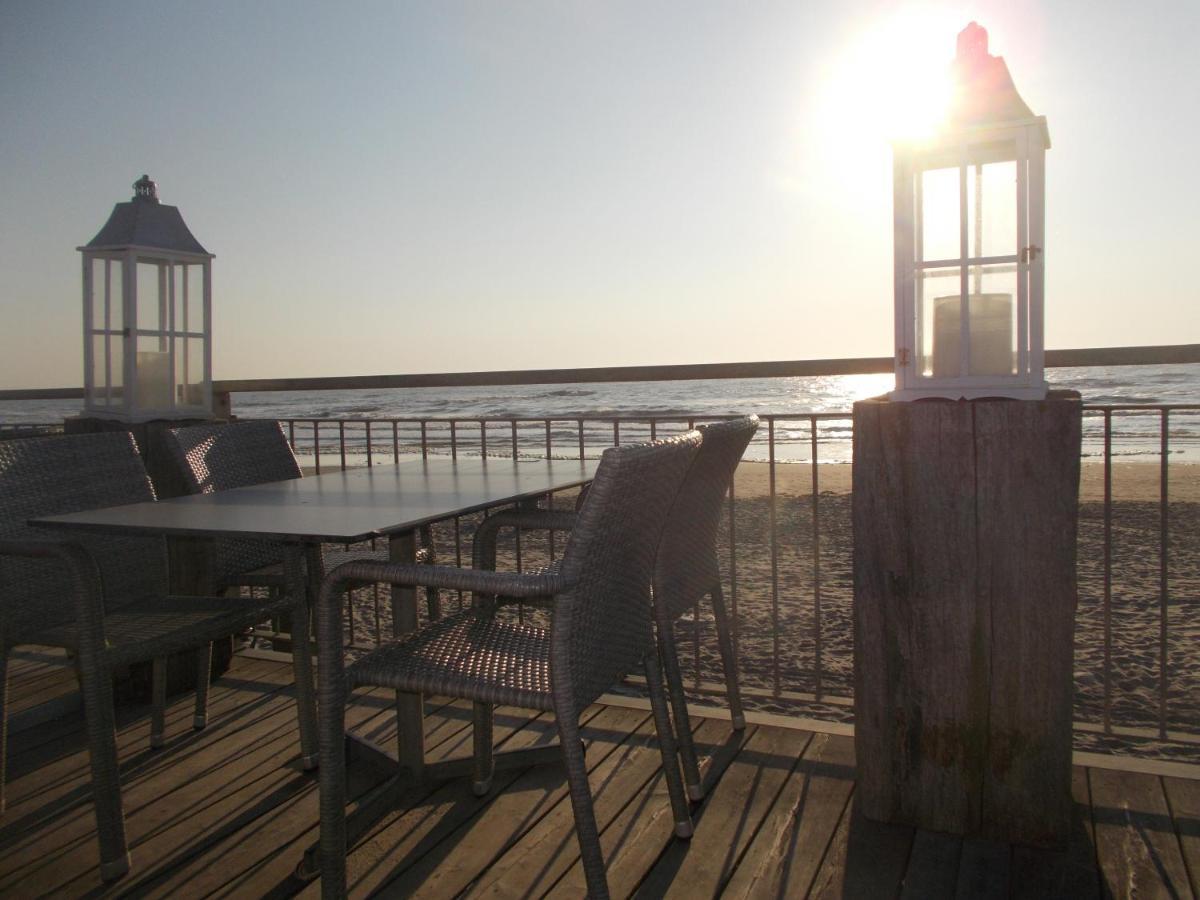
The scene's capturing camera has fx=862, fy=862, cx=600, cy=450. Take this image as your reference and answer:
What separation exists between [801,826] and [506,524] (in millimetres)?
1010

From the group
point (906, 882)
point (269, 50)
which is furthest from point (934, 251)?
point (269, 50)

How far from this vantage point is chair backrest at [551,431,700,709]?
140cm

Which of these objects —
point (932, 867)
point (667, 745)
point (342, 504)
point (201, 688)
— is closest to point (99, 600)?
point (342, 504)

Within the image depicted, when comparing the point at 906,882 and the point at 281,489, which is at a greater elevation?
the point at 281,489

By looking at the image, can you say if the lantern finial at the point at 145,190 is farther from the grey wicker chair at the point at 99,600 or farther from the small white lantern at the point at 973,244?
the small white lantern at the point at 973,244

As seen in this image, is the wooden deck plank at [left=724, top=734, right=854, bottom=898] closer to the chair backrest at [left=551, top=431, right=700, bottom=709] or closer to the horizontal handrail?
the chair backrest at [left=551, top=431, right=700, bottom=709]

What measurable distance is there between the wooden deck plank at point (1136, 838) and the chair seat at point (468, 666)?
1214mm

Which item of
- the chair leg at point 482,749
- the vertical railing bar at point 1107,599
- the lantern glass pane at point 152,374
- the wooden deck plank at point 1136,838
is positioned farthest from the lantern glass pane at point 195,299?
the wooden deck plank at point 1136,838

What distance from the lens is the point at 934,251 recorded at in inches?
75.2

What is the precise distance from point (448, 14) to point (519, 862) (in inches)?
167

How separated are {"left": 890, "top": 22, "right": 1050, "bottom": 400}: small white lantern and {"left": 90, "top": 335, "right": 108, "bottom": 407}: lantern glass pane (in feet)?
8.50

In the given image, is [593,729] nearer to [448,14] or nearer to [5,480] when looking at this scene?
[5,480]

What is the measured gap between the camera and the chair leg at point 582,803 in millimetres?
1411

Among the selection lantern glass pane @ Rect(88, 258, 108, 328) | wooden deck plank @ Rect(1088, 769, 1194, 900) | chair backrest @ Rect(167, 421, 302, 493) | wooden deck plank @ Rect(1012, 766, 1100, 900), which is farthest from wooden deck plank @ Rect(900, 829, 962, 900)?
lantern glass pane @ Rect(88, 258, 108, 328)
